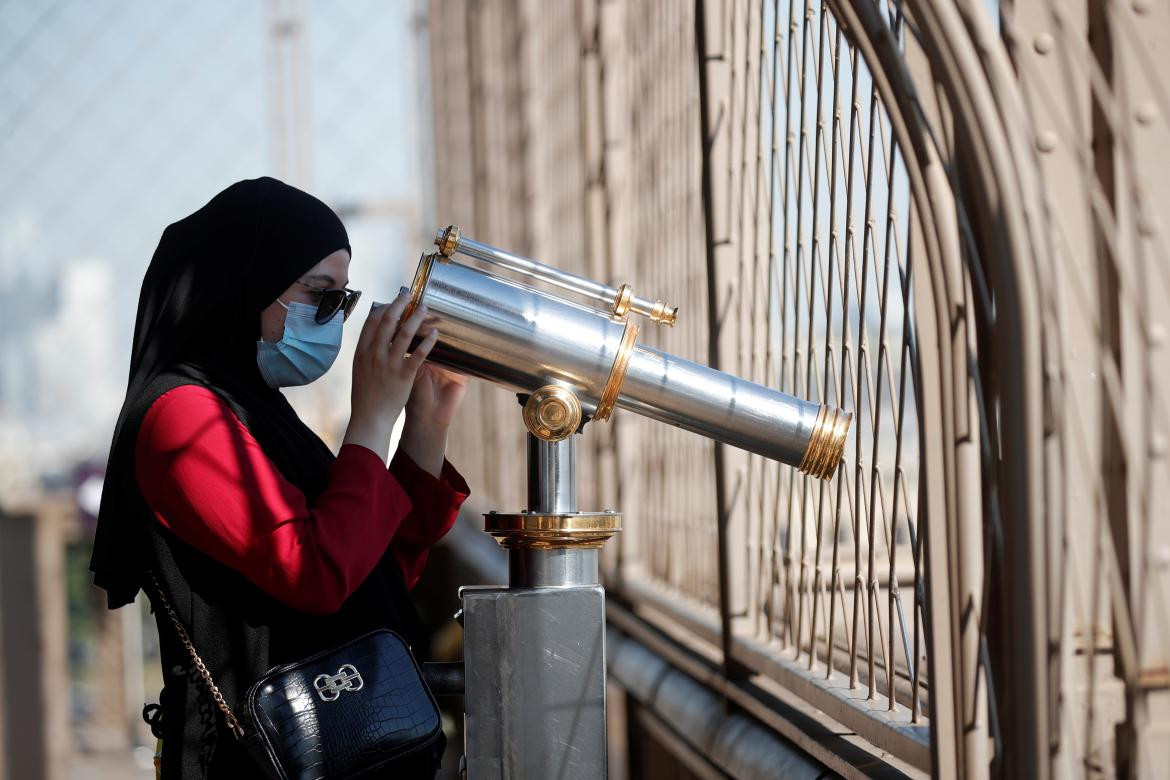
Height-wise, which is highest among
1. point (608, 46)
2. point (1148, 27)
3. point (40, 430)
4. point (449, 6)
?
point (449, 6)

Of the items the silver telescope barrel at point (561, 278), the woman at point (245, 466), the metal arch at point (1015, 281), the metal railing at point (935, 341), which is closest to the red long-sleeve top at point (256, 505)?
the woman at point (245, 466)

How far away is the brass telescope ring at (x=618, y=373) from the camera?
148 cm

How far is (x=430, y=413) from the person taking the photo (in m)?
1.76

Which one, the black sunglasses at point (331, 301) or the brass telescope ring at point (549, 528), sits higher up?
the black sunglasses at point (331, 301)

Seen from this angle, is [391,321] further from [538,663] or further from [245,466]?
[538,663]

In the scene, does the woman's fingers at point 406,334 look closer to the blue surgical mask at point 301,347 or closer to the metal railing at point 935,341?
the blue surgical mask at point 301,347

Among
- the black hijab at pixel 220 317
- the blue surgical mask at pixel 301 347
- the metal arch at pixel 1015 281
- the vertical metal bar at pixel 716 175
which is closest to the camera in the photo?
the metal arch at pixel 1015 281

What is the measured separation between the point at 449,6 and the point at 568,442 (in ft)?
24.0

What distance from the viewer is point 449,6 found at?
327 inches

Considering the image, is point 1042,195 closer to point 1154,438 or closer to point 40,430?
point 1154,438

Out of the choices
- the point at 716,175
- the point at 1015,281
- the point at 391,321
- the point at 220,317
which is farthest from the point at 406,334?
the point at 716,175

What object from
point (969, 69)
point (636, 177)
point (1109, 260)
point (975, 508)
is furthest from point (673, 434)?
point (969, 69)

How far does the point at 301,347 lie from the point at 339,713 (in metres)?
0.50

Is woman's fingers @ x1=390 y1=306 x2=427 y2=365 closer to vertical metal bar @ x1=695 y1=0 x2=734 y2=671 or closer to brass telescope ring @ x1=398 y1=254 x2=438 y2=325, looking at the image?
brass telescope ring @ x1=398 y1=254 x2=438 y2=325
